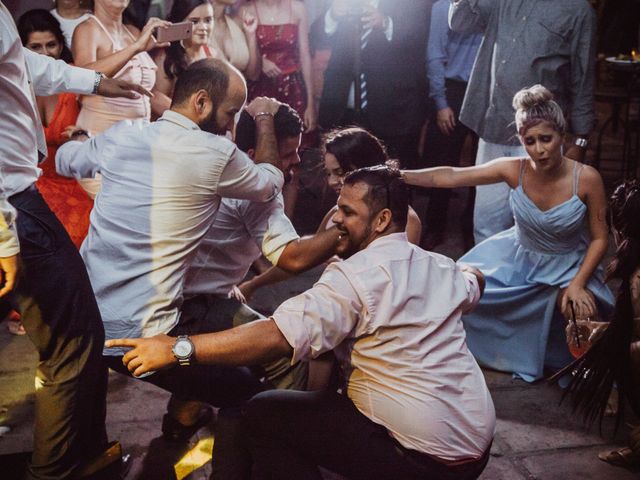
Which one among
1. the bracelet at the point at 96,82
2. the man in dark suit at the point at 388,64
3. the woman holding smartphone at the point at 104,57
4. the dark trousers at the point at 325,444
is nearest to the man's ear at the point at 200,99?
the bracelet at the point at 96,82

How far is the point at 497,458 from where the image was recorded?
10.1ft

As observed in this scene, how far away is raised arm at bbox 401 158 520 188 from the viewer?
3674 mm

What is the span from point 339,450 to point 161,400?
138cm

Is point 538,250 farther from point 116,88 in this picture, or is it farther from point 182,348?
point 182,348

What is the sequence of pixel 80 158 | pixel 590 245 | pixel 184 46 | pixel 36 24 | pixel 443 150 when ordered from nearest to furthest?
pixel 80 158
pixel 590 245
pixel 36 24
pixel 184 46
pixel 443 150

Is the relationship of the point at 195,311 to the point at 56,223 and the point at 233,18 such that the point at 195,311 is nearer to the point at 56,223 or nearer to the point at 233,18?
the point at 56,223

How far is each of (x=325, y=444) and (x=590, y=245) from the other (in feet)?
6.19

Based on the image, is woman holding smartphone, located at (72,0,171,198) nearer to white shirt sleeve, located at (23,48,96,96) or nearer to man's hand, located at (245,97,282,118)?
white shirt sleeve, located at (23,48,96,96)

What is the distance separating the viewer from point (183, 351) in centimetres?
203

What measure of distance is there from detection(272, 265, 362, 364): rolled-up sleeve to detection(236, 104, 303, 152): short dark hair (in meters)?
0.99

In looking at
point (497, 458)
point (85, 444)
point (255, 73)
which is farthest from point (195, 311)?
point (255, 73)

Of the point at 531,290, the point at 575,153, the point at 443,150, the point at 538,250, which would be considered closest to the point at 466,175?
the point at 538,250

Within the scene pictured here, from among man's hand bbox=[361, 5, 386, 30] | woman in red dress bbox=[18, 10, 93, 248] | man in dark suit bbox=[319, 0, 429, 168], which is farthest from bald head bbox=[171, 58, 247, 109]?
man's hand bbox=[361, 5, 386, 30]

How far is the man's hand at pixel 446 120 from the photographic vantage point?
535cm
